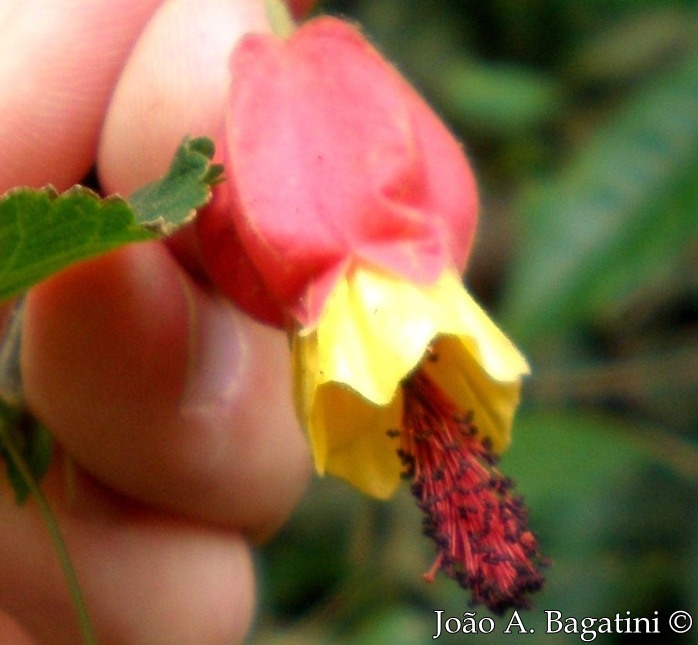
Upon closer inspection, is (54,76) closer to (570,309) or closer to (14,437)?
(14,437)

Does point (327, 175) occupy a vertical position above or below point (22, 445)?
above

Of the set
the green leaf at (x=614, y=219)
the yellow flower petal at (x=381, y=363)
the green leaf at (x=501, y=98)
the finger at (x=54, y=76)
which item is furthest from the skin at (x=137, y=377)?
the green leaf at (x=501, y=98)

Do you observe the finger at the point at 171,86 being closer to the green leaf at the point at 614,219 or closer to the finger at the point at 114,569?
the finger at the point at 114,569

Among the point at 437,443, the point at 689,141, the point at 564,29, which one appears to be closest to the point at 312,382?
the point at 437,443

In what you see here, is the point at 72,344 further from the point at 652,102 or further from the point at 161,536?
the point at 652,102

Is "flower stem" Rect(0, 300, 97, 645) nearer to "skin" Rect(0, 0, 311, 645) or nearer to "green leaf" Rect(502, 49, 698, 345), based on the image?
"skin" Rect(0, 0, 311, 645)

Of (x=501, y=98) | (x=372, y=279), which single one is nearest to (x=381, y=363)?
(x=372, y=279)
